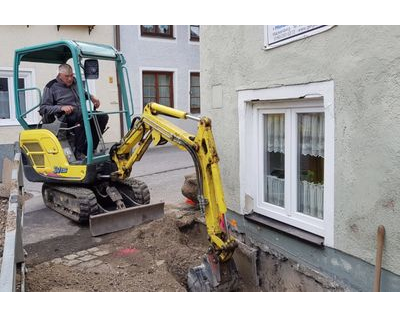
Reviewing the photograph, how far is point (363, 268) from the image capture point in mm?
3129

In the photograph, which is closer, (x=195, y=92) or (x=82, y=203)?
(x=82, y=203)

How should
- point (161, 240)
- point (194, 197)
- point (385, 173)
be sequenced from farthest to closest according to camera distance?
point (194, 197) < point (161, 240) < point (385, 173)

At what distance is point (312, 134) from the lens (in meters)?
3.65

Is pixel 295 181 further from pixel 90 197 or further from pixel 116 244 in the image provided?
pixel 90 197

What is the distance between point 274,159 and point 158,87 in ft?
33.8

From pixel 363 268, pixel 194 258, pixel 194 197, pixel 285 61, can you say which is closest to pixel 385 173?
pixel 363 268

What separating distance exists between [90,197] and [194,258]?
6.31ft

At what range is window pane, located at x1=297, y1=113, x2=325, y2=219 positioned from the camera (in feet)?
11.8

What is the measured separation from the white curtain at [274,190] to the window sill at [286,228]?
0.67ft

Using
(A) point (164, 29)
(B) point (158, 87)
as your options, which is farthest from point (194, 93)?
(A) point (164, 29)

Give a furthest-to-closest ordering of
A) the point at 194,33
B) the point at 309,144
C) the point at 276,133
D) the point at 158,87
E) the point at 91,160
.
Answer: the point at 194,33 < the point at 158,87 < the point at 91,160 < the point at 276,133 < the point at 309,144

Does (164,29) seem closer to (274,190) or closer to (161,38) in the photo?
(161,38)

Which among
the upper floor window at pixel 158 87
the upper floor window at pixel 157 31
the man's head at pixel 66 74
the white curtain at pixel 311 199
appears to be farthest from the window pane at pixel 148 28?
the white curtain at pixel 311 199

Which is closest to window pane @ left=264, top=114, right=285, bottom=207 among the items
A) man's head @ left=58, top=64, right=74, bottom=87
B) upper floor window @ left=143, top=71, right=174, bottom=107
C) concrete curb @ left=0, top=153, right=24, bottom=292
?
concrete curb @ left=0, top=153, right=24, bottom=292
